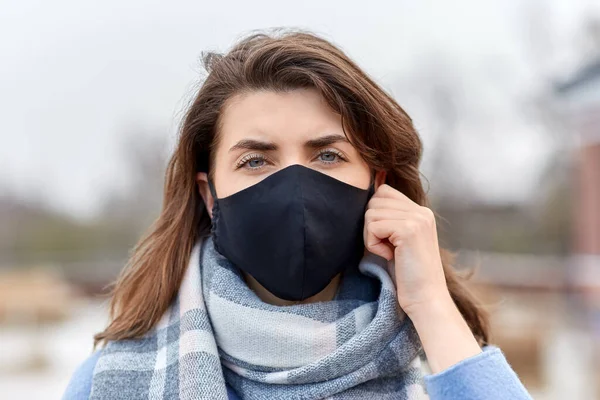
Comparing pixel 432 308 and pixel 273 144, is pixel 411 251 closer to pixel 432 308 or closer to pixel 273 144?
pixel 432 308

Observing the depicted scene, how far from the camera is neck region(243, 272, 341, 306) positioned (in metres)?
1.82

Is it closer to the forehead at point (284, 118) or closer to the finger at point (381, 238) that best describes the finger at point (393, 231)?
the finger at point (381, 238)

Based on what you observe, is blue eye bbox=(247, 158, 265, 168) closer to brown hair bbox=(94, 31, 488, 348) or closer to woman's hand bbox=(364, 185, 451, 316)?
brown hair bbox=(94, 31, 488, 348)

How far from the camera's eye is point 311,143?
5.60 feet

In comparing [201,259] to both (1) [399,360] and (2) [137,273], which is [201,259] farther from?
(1) [399,360]

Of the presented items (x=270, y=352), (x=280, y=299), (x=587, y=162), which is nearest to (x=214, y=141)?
(x=280, y=299)

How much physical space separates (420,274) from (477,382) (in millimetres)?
283

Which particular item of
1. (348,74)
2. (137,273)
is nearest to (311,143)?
(348,74)

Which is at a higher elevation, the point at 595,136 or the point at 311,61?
the point at 311,61

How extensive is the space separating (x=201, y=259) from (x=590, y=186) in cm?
1489

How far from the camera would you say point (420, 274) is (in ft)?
5.47

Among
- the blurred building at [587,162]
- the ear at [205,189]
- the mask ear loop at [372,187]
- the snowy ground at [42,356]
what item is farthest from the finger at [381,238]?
the blurred building at [587,162]

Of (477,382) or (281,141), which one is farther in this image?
(281,141)

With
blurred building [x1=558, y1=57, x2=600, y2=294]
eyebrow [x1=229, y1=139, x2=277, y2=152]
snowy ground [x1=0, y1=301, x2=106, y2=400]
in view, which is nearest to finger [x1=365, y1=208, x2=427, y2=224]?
A: eyebrow [x1=229, y1=139, x2=277, y2=152]
